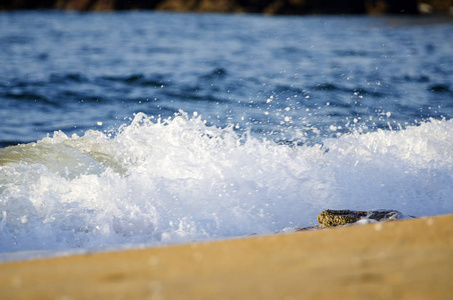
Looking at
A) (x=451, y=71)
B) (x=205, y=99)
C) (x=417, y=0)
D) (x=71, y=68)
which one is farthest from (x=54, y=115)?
(x=417, y=0)

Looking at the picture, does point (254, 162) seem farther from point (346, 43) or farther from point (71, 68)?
point (346, 43)

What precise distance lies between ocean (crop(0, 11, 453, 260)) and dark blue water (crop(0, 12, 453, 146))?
4 cm

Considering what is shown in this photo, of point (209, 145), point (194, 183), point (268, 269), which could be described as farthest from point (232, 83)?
point (268, 269)

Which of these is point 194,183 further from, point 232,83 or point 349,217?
point 232,83

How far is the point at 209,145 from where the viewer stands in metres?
4.18

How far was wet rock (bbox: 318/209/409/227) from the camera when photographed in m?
3.12

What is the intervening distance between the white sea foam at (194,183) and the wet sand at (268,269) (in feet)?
3.46

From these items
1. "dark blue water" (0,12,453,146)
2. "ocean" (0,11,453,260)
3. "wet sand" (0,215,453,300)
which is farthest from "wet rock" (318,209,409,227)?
"dark blue water" (0,12,453,146)

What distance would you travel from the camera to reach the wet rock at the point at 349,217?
312 centimetres

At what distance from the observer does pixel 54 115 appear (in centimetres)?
647

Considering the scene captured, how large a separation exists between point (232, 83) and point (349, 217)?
5.03m

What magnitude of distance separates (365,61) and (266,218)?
675 cm

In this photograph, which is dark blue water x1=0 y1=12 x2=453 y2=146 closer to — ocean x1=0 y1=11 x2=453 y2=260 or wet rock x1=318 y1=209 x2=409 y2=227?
ocean x1=0 y1=11 x2=453 y2=260

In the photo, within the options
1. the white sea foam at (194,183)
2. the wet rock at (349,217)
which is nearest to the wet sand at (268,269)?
the wet rock at (349,217)
